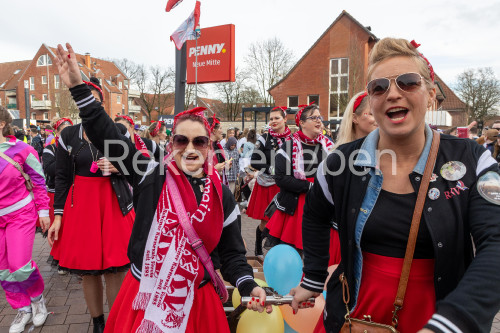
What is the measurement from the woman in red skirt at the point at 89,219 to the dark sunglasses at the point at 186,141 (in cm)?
137

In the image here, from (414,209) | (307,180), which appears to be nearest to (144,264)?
(414,209)

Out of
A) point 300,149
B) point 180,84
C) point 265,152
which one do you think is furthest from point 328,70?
point 300,149

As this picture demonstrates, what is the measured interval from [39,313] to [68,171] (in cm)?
166

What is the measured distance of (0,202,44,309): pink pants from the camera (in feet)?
11.6

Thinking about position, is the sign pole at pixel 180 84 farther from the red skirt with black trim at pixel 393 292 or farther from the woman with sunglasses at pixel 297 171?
the red skirt with black trim at pixel 393 292

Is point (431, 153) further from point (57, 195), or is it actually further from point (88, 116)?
point (57, 195)

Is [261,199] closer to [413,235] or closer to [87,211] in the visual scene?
[87,211]

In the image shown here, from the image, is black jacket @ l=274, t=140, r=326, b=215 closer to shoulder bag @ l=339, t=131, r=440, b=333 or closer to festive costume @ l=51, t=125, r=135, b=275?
festive costume @ l=51, t=125, r=135, b=275

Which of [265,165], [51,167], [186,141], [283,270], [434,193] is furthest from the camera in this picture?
[265,165]

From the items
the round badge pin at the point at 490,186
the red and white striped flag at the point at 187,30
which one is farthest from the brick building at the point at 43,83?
the round badge pin at the point at 490,186

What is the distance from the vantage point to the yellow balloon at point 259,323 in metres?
2.54

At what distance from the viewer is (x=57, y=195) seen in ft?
11.2

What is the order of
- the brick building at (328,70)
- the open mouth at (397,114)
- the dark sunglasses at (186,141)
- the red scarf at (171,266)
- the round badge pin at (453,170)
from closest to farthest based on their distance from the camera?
the round badge pin at (453,170) < the open mouth at (397,114) < the red scarf at (171,266) < the dark sunglasses at (186,141) < the brick building at (328,70)

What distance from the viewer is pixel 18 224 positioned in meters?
3.59
